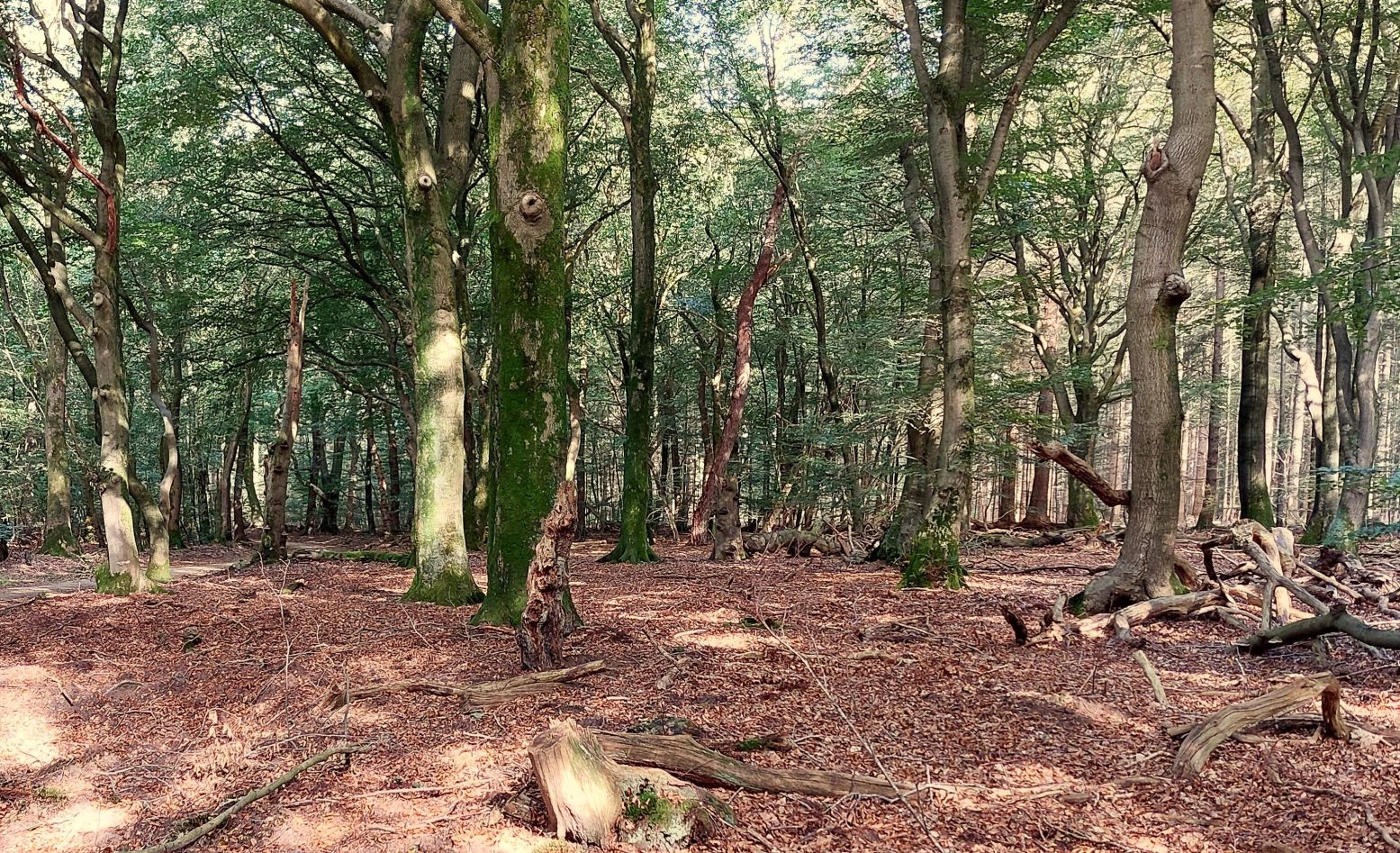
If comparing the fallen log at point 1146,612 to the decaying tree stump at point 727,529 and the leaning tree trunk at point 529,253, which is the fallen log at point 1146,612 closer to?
the leaning tree trunk at point 529,253

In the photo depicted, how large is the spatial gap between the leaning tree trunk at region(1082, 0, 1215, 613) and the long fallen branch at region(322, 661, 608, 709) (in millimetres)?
4989

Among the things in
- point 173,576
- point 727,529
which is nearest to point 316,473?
point 173,576

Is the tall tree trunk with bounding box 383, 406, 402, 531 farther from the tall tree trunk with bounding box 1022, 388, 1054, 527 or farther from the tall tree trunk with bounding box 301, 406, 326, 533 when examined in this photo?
the tall tree trunk with bounding box 1022, 388, 1054, 527

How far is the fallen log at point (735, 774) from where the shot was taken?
142 inches

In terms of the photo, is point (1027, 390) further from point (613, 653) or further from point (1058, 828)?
point (1058, 828)

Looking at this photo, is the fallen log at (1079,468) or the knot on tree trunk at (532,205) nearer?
the knot on tree trunk at (532,205)

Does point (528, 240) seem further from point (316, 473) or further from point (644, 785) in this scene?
point (316, 473)

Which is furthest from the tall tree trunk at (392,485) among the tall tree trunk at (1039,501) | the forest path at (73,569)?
the tall tree trunk at (1039,501)

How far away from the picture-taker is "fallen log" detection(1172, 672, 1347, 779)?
3943 millimetres

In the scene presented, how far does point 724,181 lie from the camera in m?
22.2

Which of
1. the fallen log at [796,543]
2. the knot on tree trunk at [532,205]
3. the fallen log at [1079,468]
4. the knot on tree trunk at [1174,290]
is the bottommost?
the fallen log at [796,543]

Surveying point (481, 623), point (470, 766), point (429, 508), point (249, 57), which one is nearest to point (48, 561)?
point (249, 57)

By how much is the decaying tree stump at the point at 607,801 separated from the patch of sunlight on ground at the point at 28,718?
11.3 ft

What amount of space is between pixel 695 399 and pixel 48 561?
1865 centimetres
